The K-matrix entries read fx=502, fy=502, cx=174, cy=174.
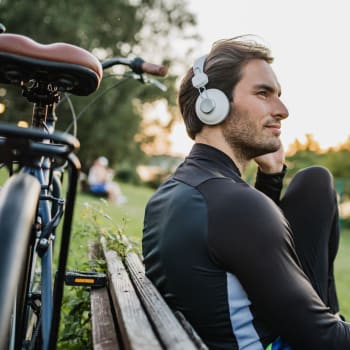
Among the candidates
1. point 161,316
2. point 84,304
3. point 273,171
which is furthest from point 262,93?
point 84,304

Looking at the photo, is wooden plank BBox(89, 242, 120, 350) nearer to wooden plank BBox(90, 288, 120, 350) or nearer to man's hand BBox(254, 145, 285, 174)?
wooden plank BBox(90, 288, 120, 350)

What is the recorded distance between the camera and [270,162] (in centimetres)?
258

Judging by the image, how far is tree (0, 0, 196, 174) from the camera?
19.7m

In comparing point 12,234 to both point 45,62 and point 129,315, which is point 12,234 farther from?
point 45,62

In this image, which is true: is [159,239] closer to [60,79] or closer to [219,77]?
[60,79]

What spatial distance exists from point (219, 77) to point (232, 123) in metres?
0.20

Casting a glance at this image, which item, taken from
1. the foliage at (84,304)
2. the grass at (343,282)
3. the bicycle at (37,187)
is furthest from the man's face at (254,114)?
the grass at (343,282)

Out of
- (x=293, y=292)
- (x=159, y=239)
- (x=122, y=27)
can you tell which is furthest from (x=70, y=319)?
(x=122, y=27)

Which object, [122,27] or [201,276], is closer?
[201,276]

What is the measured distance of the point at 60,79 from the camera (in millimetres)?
1583

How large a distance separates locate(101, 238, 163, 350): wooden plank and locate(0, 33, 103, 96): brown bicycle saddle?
2.18 ft

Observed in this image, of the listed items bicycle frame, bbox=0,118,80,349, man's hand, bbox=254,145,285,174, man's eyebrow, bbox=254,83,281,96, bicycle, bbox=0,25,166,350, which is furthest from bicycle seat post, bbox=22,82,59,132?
man's hand, bbox=254,145,285,174

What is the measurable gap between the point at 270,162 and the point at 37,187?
1.61m

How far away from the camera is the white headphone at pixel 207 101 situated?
70.2 inches
